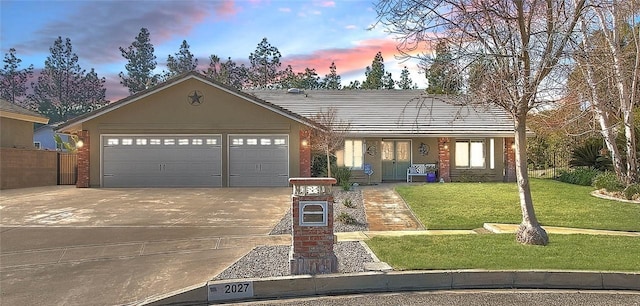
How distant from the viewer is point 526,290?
18.6 feet

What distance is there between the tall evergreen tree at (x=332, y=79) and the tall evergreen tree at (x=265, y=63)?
6.08 meters

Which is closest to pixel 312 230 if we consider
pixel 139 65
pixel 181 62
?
pixel 181 62

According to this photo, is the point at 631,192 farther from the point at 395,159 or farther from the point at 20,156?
the point at 20,156

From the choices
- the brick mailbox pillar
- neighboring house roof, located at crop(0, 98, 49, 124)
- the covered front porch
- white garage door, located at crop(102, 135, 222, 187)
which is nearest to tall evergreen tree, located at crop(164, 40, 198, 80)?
neighboring house roof, located at crop(0, 98, 49, 124)

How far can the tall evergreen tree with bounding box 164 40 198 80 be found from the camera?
5572 cm

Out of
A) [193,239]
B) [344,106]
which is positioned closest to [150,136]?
[344,106]

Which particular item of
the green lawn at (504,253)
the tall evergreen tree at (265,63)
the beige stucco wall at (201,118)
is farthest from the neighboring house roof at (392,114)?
the tall evergreen tree at (265,63)

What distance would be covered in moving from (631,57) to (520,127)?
33.2 feet

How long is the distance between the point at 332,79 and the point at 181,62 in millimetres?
19547

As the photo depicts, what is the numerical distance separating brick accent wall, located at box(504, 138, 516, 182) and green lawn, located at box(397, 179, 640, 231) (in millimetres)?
3838

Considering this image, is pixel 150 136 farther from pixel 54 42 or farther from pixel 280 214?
pixel 54 42

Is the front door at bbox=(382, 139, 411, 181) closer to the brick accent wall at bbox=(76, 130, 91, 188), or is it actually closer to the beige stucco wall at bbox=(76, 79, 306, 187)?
the beige stucco wall at bbox=(76, 79, 306, 187)

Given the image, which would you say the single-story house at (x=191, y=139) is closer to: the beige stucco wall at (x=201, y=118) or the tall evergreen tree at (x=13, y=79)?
the beige stucco wall at (x=201, y=118)

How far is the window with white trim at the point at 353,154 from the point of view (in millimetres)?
19875
